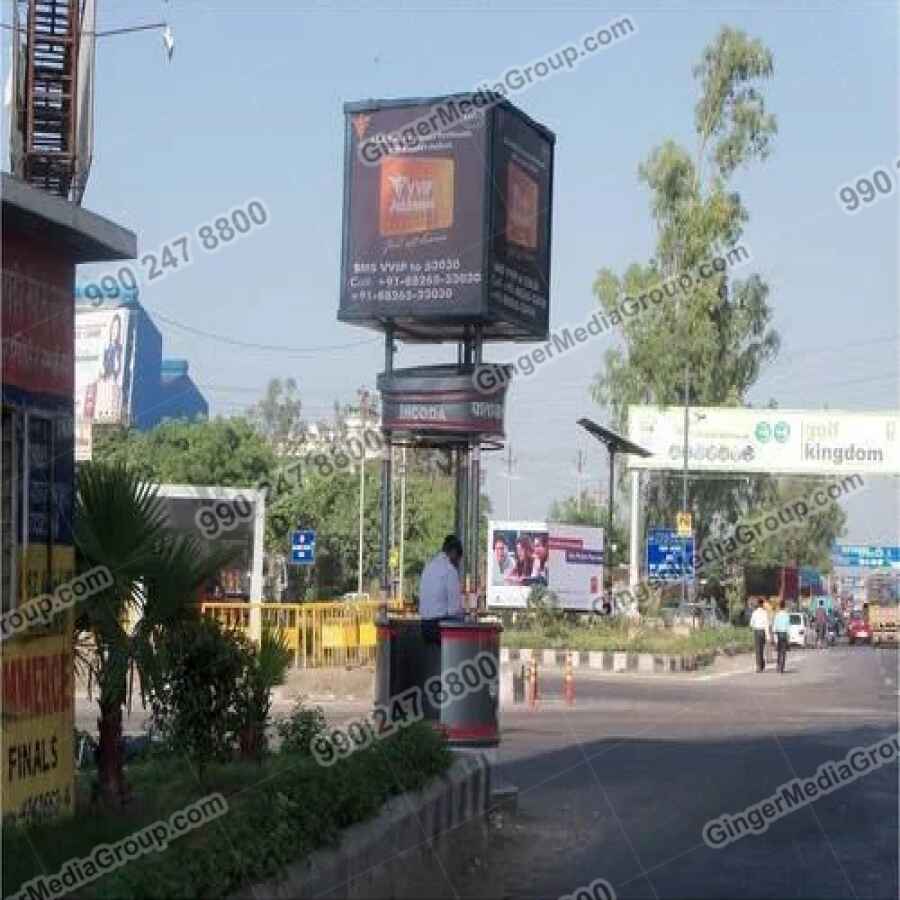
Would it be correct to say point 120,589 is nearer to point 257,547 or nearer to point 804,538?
point 257,547

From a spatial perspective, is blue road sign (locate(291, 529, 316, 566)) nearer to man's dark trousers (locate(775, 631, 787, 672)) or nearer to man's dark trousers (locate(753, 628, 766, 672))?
man's dark trousers (locate(753, 628, 766, 672))

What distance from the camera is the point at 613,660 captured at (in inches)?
1539

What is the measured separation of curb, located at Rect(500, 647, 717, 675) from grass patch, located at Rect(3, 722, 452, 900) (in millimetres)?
28502

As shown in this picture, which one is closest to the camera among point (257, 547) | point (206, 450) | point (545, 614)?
point (257, 547)

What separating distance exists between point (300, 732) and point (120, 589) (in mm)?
2252

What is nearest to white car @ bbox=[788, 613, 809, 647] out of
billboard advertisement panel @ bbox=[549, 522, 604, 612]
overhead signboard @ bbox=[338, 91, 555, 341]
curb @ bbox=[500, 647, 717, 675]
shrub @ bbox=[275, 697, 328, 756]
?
billboard advertisement panel @ bbox=[549, 522, 604, 612]

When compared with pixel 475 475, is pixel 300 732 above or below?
below

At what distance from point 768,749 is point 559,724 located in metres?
4.29

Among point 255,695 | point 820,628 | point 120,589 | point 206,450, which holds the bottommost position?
point 820,628

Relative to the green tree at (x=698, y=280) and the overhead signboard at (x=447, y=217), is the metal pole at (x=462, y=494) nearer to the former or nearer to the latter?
the overhead signboard at (x=447, y=217)

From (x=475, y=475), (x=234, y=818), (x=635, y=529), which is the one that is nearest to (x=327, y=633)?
(x=475, y=475)

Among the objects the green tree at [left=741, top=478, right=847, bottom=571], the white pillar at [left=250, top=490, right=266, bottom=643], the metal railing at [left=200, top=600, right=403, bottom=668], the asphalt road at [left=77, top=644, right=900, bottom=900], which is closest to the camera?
the asphalt road at [left=77, top=644, right=900, bottom=900]

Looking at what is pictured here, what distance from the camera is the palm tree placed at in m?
8.97

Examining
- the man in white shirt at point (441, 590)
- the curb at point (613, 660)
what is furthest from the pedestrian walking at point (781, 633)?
the man in white shirt at point (441, 590)
